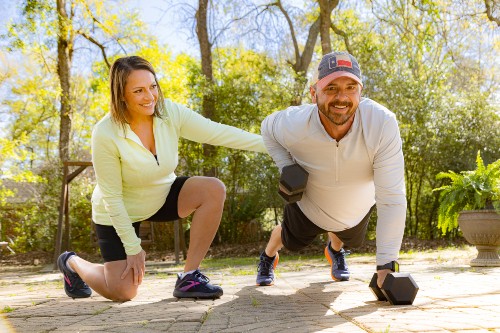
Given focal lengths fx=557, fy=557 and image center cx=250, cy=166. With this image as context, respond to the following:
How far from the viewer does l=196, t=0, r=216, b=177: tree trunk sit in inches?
489

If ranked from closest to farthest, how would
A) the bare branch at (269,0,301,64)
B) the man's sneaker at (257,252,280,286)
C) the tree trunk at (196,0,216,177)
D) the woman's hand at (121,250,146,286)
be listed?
the woman's hand at (121,250,146,286), the man's sneaker at (257,252,280,286), the tree trunk at (196,0,216,177), the bare branch at (269,0,301,64)

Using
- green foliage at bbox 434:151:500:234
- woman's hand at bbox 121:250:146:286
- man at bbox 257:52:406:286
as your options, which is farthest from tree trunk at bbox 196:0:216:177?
woman's hand at bbox 121:250:146:286

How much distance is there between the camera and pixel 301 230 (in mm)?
4141

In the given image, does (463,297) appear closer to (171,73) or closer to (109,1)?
(109,1)

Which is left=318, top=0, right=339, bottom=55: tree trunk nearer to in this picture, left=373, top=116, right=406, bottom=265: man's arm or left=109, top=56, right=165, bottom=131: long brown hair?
left=109, top=56, right=165, bottom=131: long brown hair

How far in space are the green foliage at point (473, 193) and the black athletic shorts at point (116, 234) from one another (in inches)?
158

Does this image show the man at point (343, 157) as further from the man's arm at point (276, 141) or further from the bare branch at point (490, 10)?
the bare branch at point (490, 10)

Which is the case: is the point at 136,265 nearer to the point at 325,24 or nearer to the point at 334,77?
the point at 334,77

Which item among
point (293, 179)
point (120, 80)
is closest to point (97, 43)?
point (120, 80)

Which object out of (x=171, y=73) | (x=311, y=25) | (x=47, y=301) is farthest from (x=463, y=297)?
(x=171, y=73)

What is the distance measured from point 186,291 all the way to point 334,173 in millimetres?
1250

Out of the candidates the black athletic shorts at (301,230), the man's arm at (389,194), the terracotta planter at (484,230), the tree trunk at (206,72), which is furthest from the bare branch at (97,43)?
the man's arm at (389,194)

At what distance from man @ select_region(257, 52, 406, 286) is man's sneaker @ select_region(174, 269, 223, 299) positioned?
32.1 inches

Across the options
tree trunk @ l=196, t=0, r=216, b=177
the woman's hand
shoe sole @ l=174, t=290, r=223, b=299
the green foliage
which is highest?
tree trunk @ l=196, t=0, r=216, b=177
